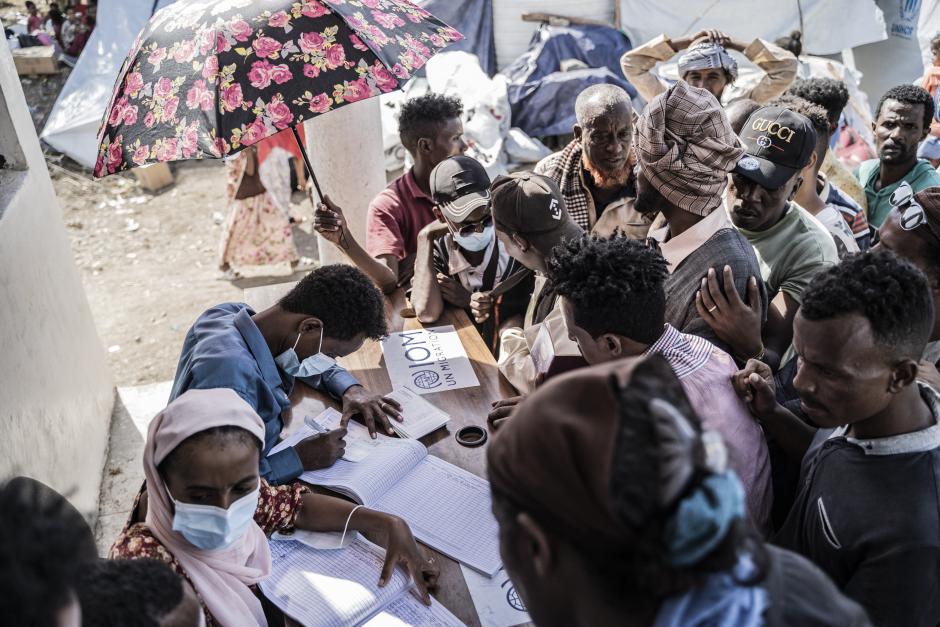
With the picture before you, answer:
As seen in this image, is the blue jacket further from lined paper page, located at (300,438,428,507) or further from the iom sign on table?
the iom sign on table

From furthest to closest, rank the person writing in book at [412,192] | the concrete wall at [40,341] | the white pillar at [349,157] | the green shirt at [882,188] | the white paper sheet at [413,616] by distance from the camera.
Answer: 1. the white pillar at [349,157]
2. the green shirt at [882,188]
3. the person writing in book at [412,192]
4. the concrete wall at [40,341]
5. the white paper sheet at [413,616]

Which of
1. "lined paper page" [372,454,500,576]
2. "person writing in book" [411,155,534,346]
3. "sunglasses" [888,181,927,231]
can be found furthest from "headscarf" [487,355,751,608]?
"person writing in book" [411,155,534,346]

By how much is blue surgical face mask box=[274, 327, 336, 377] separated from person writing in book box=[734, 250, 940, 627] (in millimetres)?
1676

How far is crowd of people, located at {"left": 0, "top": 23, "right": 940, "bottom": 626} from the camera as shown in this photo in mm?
978

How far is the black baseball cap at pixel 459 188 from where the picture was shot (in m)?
3.19

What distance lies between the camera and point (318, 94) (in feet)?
8.87

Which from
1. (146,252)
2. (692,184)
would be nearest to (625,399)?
(692,184)

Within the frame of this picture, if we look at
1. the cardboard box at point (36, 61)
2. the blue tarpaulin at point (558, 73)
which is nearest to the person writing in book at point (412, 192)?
the blue tarpaulin at point (558, 73)

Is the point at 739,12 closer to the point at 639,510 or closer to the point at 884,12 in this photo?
the point at 884,12

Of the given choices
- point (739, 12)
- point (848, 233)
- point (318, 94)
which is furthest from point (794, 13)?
point (318, 94)

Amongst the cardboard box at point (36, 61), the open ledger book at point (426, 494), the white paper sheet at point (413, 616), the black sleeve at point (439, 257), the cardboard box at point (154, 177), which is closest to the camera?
the white paper sheet at point (413, 616)

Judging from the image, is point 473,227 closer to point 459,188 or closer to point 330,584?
point 459,188

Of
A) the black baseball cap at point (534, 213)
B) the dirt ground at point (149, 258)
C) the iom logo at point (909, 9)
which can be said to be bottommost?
the dirt ground at point (149, 258)

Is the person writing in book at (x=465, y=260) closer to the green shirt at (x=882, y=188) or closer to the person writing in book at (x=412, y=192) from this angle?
the person writing in book at (x=412, y=192)
